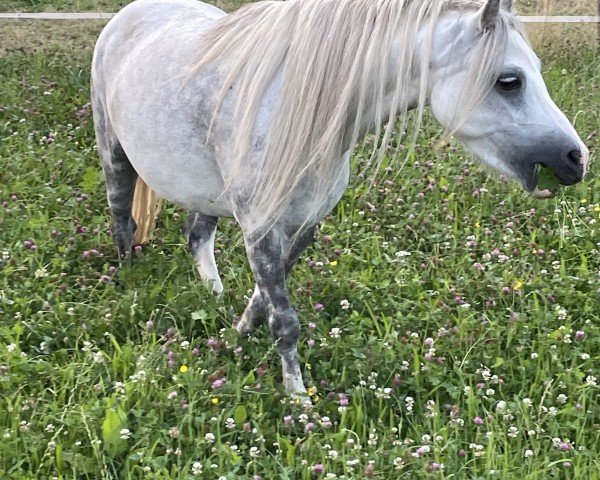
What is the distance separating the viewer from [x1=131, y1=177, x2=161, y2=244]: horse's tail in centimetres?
458

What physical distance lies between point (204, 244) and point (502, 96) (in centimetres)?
211

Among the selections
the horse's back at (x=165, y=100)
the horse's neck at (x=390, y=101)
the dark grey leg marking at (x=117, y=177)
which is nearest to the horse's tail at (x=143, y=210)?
the dark grey leg marking at (x=117, y=177)

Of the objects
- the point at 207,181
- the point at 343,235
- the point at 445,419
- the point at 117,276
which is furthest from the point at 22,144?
the point at 445,419

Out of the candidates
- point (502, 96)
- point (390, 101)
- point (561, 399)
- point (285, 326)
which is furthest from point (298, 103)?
point (561, 399)

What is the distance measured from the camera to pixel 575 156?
9.23ft

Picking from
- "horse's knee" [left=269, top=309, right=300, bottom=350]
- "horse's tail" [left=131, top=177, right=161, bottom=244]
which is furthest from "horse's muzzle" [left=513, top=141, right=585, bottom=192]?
"horse's tail" [left=131, top=177, right=161, bottom=244]

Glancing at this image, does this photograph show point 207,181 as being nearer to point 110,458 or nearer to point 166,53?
point 166,53

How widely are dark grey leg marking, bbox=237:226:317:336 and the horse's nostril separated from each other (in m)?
1.21

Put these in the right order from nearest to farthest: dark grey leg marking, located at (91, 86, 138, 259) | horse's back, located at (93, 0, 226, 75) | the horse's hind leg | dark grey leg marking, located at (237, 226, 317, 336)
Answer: dark grey leg marking, located at (237, 226, 317, 336)
horse's back, located at (93, 0, 226, 75)
dark grey leg marking, located at (91, 86, 138, 259)
the horse's hind leg

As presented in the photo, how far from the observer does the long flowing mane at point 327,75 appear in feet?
9.47

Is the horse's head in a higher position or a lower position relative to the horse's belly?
higher

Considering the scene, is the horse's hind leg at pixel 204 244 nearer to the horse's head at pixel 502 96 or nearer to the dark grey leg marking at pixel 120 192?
the dark grey leg marking at pixel 120 192

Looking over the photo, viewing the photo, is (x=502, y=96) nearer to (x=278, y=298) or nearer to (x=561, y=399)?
(x=278, y=298)

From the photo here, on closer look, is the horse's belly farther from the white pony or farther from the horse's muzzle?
the horse's muzzle
